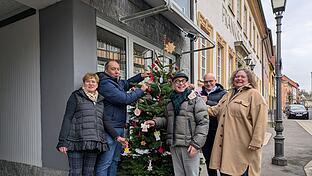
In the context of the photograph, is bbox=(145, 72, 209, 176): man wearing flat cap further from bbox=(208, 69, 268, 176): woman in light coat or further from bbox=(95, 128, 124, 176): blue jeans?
bbox=(95, 128, 124, 176): blue jeans

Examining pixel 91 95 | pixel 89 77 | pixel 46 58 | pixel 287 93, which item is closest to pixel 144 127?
pixel 91 95

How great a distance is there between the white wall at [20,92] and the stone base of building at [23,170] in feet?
0.22

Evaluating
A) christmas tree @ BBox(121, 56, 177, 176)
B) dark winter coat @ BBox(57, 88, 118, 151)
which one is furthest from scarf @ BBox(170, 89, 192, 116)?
dark winter coat @ BBox(57, 88, 118, 151)

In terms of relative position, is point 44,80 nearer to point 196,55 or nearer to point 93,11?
point 93,11

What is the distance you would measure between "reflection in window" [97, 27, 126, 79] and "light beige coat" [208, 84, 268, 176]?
7.37 feet

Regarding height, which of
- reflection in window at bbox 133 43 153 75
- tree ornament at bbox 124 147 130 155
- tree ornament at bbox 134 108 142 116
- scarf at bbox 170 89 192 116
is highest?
reflection in window at bbox 133 43 153 75

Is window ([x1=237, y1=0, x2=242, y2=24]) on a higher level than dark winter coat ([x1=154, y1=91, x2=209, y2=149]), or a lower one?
higher

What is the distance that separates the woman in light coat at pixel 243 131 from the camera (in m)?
3.24

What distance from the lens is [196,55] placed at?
8844 mm

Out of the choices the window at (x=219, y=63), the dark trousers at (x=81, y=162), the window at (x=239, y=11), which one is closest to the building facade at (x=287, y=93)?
the window at (x=239, y=11)

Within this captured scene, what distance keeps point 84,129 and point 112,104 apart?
496mm

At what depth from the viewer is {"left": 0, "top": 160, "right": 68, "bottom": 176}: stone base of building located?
151 inches

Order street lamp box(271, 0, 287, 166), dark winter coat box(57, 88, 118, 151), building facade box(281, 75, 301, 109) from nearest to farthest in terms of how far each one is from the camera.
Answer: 1. dark winter coat box(57, 88, 118, 151)
2. street lamp box(271, 0, 287, 166)
3. building facade box(281, 75, 301, 109)

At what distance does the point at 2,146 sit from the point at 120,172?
6.55ft
